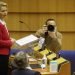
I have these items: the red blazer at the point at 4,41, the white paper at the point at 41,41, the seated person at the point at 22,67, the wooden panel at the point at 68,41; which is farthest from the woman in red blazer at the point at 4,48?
the wooden panel at the point at 68,41

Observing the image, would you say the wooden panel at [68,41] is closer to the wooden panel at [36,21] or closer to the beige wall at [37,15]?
the beige wall at [37,15]

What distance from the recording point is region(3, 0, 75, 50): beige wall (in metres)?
8.07

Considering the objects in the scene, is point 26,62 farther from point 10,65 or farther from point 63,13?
point 63,13

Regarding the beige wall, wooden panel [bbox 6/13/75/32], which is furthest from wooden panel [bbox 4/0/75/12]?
wooden panel [bbox 6/13/75/32]

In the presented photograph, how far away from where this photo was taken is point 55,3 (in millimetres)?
8078

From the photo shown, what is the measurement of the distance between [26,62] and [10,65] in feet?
3.00

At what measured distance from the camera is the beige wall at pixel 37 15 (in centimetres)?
807

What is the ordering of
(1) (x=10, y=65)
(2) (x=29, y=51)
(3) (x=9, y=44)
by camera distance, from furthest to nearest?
1. (2) (x=29, y=51)
2. (1) (x=10, y=65)
3. (3) (x=9, y=44)

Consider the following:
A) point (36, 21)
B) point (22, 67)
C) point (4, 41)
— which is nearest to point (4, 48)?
point (4, 41)

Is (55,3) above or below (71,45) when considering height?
above

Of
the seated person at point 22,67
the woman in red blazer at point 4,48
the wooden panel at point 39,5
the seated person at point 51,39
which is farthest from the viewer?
the wooden panel at point 39,5

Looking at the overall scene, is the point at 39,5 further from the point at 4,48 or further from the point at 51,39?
the point at 4,48

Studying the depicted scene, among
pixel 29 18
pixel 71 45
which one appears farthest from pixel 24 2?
pixel 71 45

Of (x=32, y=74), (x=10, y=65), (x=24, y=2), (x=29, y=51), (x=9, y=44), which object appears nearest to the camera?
(x=32, y=74)
